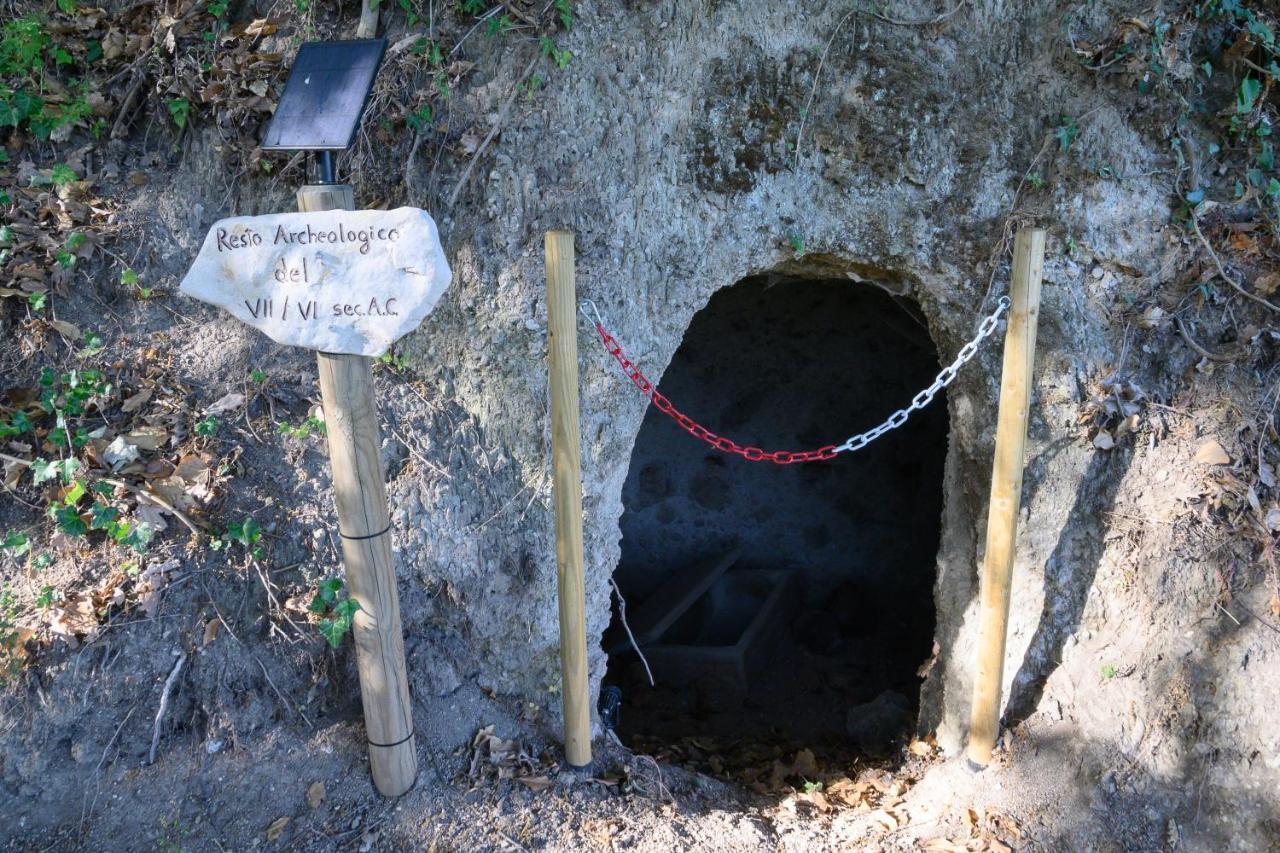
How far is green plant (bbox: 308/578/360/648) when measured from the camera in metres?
3.15

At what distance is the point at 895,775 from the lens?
4121 millimetres

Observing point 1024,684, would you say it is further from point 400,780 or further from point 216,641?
point 216,641

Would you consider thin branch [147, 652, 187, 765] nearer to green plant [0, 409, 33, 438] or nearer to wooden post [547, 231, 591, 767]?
green plant [0, 409, 33, 438]

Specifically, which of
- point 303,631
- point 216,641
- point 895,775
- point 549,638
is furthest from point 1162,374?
point 216,641

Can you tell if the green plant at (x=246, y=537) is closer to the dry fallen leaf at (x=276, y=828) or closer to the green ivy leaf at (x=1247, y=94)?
the dry fallen leaf at (x=276, y=828)

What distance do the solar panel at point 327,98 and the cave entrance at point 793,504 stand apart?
12.8 ft

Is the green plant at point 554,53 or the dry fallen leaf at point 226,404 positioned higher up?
the green plant at point 554,53

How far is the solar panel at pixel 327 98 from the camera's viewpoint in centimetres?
240

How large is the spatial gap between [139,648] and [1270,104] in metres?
4.89

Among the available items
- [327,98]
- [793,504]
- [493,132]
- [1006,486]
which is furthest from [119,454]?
[793,504]

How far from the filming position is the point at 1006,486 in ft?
11.1

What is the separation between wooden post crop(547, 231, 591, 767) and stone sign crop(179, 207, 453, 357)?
536 millimetres

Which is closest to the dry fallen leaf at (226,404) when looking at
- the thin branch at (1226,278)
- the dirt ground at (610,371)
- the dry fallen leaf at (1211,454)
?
the dirt ground at (610,371)

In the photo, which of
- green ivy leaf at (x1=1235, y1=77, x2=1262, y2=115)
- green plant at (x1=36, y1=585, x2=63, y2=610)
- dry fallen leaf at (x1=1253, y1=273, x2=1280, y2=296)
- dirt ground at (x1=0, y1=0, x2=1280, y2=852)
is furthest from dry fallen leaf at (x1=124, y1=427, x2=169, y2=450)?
green ivy leaf at (x1=1235, y1=77, x2=1262, y2=115)
